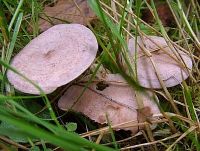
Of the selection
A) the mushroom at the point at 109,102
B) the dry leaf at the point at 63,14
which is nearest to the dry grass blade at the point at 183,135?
the mushroom at the point at 109,102

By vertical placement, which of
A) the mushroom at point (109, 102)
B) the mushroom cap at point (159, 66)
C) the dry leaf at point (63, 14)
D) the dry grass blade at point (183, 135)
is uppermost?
the dry leaf at point (63, 14)

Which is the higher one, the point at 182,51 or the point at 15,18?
the point at 15,18

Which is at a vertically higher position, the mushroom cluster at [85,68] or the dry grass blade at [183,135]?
the mushroom cluster at [85,68]

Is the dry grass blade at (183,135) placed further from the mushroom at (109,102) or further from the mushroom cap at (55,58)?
the mushroom cap at (55,58)

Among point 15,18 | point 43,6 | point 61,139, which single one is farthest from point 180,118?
point 43,6

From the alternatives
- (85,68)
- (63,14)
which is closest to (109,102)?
(85,68)

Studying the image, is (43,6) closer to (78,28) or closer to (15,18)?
(15,18)
